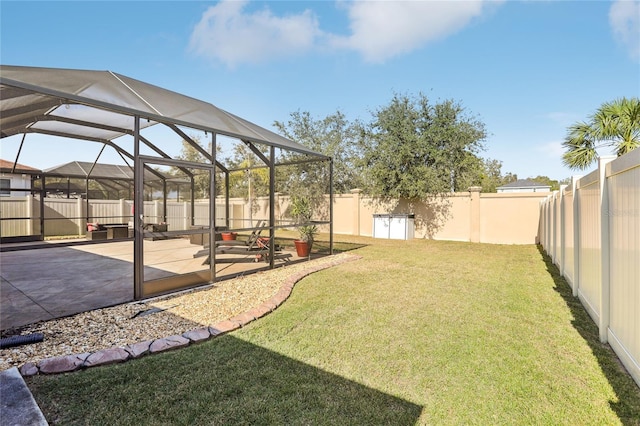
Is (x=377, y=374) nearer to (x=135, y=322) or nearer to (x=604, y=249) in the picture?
(x=604, y=249)

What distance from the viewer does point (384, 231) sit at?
14523 millimetres

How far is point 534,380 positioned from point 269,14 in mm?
11956

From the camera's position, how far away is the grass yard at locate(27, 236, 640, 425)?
218cm

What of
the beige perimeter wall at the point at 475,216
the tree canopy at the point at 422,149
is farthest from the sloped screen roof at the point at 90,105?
the beige perimeter wall at the point at 475,216

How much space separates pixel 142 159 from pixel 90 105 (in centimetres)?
95

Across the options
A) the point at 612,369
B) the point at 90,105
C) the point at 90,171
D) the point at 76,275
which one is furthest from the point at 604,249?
the point at 90,171

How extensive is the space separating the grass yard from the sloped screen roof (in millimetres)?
3435

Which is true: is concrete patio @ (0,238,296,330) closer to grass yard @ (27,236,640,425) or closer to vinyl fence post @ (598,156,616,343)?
grass yard @ (27,236,640,425)

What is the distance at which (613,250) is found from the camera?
3002 mm

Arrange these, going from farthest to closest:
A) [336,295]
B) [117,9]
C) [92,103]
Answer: [117,9]
[336,295]
[92,103]

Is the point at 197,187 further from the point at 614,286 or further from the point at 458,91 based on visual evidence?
the point at 458,91

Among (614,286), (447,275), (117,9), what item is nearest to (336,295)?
(447,275)

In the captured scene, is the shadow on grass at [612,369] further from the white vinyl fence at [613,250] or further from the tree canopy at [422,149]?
the tree canopy at [422,149]

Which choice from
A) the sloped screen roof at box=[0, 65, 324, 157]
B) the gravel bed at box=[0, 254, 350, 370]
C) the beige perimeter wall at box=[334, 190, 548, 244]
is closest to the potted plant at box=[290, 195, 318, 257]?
the sloped screen roof at box=[0, 65, 324, 157]
